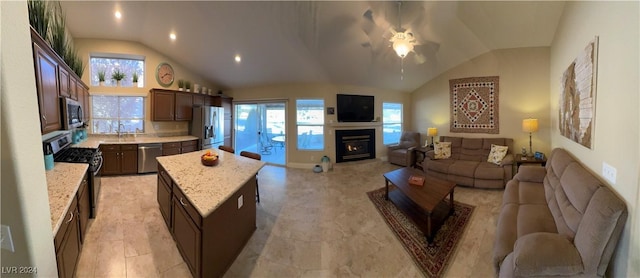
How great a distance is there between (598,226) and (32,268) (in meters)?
2.75

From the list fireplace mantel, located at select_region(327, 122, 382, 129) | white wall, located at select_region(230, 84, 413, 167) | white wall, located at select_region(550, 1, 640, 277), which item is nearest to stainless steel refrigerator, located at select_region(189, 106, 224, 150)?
white wall, located at select_region(230, 84, 413, 167)

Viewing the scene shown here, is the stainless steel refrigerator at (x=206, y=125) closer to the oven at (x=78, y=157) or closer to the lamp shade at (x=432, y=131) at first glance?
the oven at (x=78, y=157)

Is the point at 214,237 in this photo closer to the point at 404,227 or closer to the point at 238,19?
the point at 404,227

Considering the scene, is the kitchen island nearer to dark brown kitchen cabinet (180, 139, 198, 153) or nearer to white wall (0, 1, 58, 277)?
white wall (0, 1, 58, 277)

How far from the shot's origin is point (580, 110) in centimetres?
239

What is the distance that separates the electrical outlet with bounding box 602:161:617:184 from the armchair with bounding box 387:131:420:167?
3.77 meters

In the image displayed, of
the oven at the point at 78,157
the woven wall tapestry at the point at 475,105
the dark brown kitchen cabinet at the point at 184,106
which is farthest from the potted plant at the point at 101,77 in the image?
the woven wall tapestry at the point at 475,105

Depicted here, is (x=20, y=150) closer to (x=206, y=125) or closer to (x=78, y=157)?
(x=78, y=157)

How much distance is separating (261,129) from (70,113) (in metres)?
4.74

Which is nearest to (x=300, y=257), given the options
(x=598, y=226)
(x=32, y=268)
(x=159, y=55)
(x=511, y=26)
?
(x=32, y=268)

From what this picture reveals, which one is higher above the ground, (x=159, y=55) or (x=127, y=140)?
(x=159, y=55)

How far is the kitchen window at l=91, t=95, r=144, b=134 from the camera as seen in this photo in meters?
4.85

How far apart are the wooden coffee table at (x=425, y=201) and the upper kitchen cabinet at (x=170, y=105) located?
489cm

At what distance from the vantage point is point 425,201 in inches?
101
